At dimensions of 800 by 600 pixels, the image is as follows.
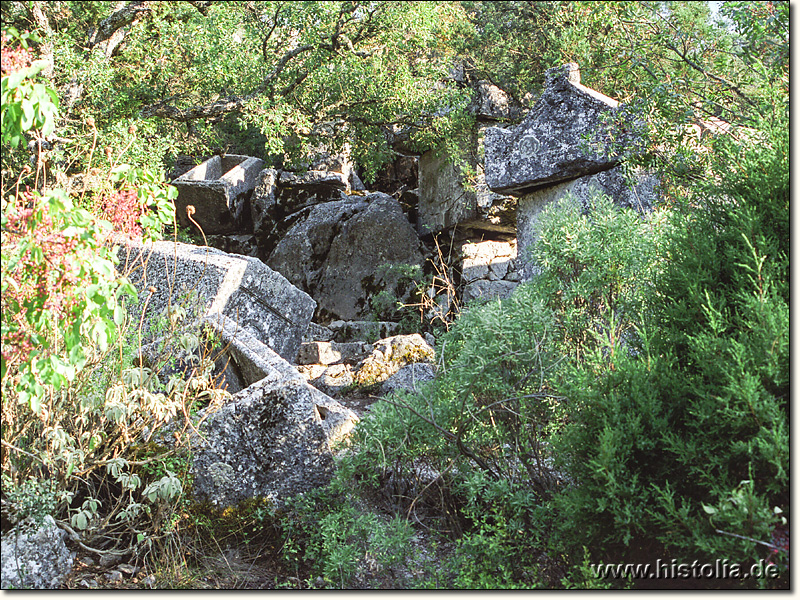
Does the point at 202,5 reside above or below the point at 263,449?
above

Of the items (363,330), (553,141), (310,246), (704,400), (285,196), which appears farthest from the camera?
(285,196)

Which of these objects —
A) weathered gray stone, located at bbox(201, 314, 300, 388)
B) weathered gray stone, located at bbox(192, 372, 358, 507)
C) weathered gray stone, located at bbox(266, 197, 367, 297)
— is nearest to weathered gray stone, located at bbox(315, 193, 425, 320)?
weathered gray stone, located at bbox(266, 197, 367, 297)

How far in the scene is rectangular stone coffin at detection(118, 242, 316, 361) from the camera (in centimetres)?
490

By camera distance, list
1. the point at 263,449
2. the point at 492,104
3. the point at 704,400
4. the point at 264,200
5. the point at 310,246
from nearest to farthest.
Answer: the point at 704,400 < the point at 263,449 < the point at 492,104 < the point at 310,246 < the point at 264,200

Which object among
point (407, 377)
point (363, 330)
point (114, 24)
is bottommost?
point (363, 330)

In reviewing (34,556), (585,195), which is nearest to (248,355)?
(34,556)

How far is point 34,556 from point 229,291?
2.49 m

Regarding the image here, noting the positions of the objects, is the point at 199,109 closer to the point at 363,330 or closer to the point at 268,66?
the point at 268,66

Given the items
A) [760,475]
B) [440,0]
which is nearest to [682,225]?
[760,475]

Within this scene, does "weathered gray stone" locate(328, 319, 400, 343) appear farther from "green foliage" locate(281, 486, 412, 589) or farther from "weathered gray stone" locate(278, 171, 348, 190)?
"green foliage" locate(281, 486, 412, 589)

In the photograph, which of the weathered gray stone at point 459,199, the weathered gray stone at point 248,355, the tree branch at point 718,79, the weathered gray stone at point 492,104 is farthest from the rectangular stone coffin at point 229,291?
the weathered gray stone at point 492,104

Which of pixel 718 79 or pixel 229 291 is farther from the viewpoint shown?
pixel 229 291

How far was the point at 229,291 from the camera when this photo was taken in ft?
16.7

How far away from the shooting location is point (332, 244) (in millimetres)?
9156
